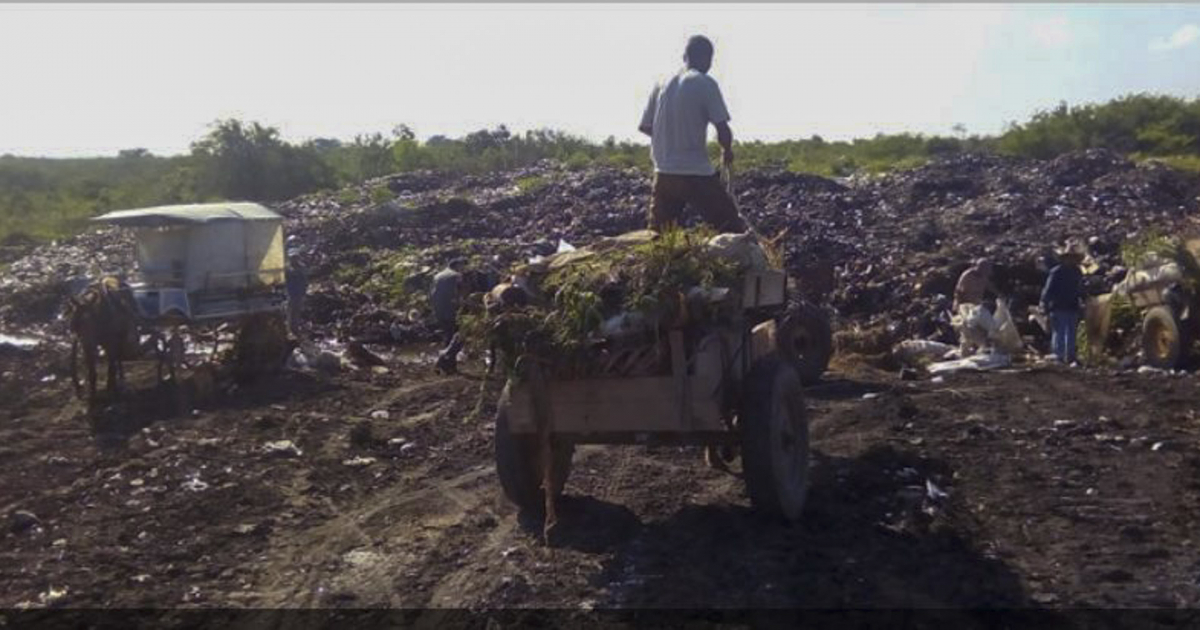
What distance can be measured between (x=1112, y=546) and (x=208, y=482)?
6.12 metres

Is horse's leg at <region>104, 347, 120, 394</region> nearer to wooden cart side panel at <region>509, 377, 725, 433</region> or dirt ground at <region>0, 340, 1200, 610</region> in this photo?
dirt ground at <region>0, 340, 1200, 610</region>

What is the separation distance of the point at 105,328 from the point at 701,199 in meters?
7.34

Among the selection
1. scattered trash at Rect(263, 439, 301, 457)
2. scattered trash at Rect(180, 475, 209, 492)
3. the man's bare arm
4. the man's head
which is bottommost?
scattered trash at Rect(180, 475, 209, 492)

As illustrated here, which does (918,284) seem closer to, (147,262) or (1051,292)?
(1051,292)

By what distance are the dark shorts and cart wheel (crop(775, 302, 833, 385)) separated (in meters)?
3.21

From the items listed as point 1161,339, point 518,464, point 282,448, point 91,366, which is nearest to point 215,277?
point 91,366

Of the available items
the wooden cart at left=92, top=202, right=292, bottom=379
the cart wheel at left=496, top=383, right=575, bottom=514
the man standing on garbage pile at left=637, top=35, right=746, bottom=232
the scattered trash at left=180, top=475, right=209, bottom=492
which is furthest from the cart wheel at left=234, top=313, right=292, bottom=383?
the cart wheel at left=496, top=383, right=575, bottom=514

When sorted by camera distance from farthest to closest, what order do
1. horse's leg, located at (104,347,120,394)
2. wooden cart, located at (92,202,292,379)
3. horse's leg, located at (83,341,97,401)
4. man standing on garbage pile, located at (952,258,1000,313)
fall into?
man standing on garbage pile, located at (952,258,1000,313)
wooden cart, located at (92,202,292,379)
horse's leg, located at (104,347,120,394)
horse's leg, located at (83,341,97,401)

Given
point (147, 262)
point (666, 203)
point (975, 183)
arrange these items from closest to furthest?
point (666, 203) < point (147, 262) < point (975, 183)

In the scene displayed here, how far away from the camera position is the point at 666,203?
9.93 metres

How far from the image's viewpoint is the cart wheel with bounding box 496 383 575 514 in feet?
→ 26.9

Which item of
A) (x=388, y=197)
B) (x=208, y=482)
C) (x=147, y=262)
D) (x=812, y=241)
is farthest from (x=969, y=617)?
(x=388, y=197)

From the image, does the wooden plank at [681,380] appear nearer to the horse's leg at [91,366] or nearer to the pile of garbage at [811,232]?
the pile of garbage at [811,232]

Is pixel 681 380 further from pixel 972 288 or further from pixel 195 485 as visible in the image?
pixel 972 288
